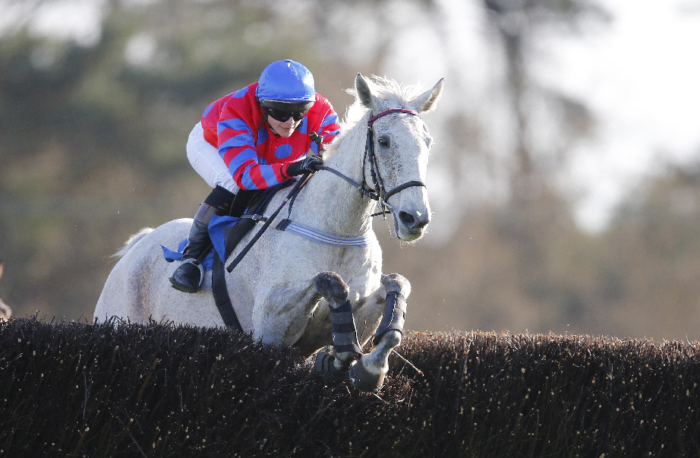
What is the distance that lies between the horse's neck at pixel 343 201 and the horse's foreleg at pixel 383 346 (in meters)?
0.48

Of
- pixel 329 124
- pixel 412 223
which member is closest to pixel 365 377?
pixel 412 223

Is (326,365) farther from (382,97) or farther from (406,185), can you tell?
(382,97)

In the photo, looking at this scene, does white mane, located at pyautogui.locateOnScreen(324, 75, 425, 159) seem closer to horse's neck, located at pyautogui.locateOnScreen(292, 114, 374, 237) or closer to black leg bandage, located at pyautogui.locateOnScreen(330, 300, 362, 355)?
horse's neck, located at pyautogui.locateOnScreen(292, 114, 374, 237)

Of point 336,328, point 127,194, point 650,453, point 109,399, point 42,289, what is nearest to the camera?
point 109,399

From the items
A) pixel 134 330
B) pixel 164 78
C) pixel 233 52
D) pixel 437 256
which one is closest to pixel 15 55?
pixel 164 78

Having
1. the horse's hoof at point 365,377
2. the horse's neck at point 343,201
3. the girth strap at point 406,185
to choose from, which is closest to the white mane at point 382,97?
the horse's neck at point 343,201

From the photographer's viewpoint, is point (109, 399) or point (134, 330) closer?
point (109, 399)

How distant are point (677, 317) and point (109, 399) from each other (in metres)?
21.5

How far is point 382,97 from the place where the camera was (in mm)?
4629

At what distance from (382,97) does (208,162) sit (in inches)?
63.0

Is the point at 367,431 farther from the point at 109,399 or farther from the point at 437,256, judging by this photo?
the point at 437,256

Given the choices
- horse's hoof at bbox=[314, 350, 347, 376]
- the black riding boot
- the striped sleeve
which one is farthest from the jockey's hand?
horse's hoof at bbox=[314, 350, 347, 376]

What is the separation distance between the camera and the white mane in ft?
15.2

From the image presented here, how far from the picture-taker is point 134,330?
14.4ft
